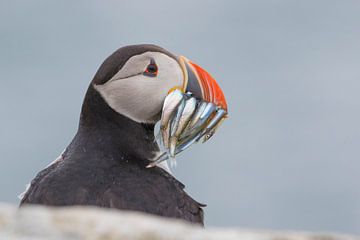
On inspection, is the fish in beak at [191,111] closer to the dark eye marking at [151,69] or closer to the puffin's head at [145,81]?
the puffin's head at [145,81]

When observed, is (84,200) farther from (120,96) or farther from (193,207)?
(120,96)

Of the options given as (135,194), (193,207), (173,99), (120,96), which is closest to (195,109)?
(173,99)

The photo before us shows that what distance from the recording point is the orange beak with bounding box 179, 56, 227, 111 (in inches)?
270

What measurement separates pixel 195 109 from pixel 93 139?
99cm

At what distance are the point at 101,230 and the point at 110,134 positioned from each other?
157 inches

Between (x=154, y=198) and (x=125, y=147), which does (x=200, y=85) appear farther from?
(x=154, y=198)

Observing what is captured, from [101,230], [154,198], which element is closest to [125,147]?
[154,198]

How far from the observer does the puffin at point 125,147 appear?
5348 millimetres

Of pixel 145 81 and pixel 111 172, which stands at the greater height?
pixel 145 81

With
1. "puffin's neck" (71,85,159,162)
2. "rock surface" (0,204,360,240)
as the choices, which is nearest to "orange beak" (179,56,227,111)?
"puffin's neck" (71,85,159,162)

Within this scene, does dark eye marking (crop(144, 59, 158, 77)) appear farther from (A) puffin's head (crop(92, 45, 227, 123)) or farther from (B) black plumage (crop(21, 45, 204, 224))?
(B) black plumage (crop(21, 45, 204, 224))

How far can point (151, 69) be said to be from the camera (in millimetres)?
6668

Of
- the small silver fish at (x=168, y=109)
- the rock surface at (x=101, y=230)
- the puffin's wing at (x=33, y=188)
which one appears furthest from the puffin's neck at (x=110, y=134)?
the rock surface at (x=101, y=230)

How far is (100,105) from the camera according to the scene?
21.6ft
